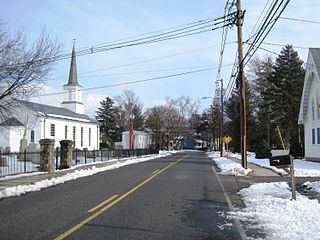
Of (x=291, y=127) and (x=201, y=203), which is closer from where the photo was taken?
(x=201, y=203)

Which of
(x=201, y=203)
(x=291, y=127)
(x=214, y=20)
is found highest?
(x=214, y=20)

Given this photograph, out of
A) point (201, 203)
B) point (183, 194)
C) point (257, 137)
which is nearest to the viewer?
point (201, 203)

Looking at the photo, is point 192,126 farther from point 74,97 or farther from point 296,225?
point 296,225

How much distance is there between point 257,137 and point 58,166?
160 ft

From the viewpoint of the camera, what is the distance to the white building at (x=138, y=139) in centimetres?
10262

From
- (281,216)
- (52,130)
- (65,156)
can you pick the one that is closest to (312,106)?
(65,156)

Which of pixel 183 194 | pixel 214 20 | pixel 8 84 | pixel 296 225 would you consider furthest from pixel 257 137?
pixel 296 225

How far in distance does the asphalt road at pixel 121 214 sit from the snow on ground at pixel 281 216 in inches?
19.4

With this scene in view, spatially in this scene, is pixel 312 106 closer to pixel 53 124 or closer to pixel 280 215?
pixel 280 215

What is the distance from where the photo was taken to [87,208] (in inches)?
429

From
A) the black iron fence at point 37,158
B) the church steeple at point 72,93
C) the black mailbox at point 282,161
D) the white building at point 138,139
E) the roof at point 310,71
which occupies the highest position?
the church steeple at point 72,93

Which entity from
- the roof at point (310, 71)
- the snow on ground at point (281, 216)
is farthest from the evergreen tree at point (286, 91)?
the snow on ground at point (281, 216)

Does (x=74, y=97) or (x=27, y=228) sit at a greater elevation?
(x=74, y=97)

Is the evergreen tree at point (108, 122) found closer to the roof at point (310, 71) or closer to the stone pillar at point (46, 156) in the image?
the roof at point (310, 71)
